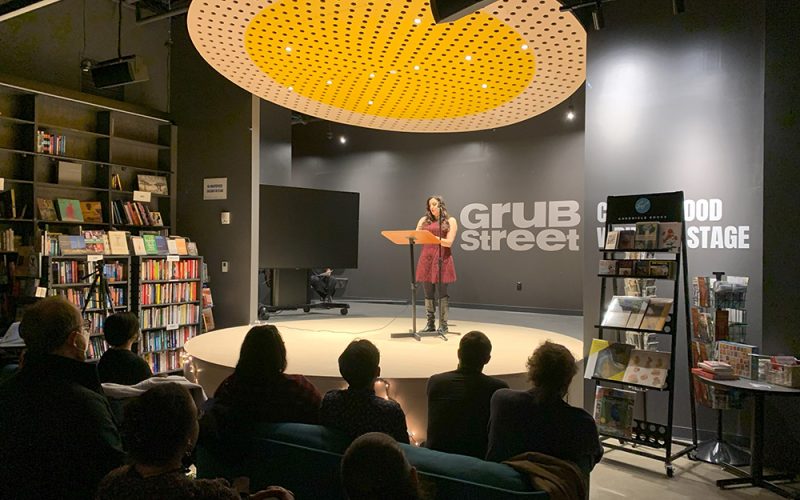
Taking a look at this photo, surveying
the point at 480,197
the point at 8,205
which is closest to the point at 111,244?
the point at 8,205

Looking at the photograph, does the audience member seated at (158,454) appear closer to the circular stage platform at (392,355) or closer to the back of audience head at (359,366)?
the back of audience head at (359,366)

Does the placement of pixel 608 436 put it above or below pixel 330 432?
below

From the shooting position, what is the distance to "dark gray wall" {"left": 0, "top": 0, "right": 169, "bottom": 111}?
602 cm

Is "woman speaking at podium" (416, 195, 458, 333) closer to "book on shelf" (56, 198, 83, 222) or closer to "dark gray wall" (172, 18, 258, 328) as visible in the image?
"dark gray wall" (172, 18, 258, 328)

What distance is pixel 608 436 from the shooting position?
12.0 ft

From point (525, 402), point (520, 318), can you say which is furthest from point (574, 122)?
point (525, 402)

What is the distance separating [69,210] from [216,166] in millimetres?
1707

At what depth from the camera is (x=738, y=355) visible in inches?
136

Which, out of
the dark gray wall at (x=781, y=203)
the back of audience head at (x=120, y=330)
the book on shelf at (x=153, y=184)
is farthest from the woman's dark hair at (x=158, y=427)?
the book on shelf at (x=153, y=184)

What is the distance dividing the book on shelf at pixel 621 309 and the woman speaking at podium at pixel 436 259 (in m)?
2.02

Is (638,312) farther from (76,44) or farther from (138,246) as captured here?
(76,44)

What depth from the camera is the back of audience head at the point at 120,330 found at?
10.1 feet

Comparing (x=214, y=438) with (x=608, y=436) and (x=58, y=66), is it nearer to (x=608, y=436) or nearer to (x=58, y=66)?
(x=608, y=436)

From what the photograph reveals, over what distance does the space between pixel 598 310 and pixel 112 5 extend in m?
6.86
